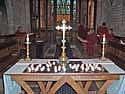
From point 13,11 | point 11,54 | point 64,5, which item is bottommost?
point 11,54

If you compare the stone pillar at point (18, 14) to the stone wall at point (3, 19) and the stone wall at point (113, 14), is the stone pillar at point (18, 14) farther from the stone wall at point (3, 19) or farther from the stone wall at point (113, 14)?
the stone wall at point (113, 14)

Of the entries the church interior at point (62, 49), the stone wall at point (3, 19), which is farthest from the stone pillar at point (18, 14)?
the stone wall at point (3, 19)

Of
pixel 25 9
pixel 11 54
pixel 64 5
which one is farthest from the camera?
pixel 64 5

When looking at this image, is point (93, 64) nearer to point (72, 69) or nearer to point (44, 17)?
point (72, 69)

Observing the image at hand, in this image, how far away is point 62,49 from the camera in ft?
10.8

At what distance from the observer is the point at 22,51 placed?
8.69 meters

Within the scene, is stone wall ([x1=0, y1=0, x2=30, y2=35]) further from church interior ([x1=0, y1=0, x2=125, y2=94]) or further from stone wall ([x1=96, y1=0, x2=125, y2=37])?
stone wall ([x1=96, y1=0, x2=125, y2=37])

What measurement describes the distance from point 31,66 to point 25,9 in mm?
10099

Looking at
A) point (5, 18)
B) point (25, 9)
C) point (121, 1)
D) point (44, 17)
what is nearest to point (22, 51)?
point (5, 18)

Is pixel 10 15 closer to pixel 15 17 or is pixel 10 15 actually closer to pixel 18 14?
pixel 15 17

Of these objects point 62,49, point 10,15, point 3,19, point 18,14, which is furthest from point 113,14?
point 62,49

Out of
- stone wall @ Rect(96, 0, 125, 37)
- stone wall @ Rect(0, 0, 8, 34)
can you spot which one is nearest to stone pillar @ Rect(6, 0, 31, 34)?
stone wall @ Rect(0, 0, 8, 34)

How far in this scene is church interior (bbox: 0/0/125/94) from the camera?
2.66 metres

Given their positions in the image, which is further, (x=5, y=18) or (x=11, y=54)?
(x=5, y=18)
